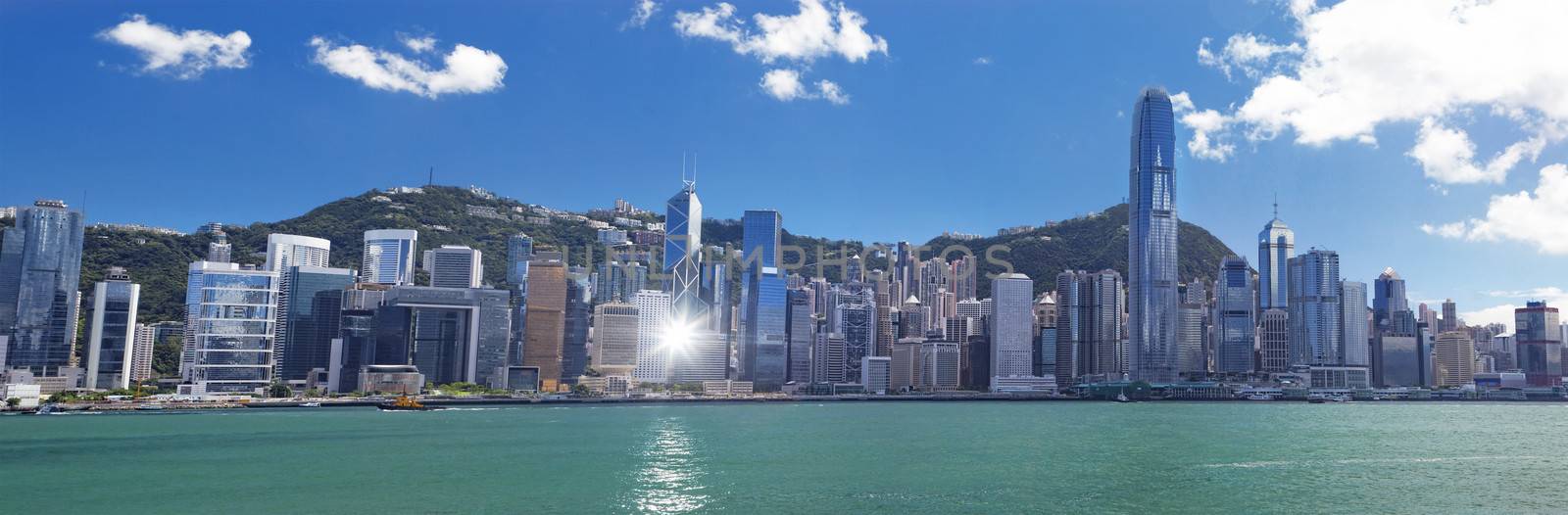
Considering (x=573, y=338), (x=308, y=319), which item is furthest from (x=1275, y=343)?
(x=308, y=319)

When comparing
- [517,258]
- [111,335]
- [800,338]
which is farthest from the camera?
[517,258]

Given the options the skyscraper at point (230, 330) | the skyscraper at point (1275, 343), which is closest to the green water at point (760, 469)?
the skyscraper at point (230, 330)

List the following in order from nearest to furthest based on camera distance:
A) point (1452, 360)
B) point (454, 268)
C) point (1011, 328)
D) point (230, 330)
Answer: point (230, 330) < point (454, 268) < point (1011, 328) < point (1452, 360)

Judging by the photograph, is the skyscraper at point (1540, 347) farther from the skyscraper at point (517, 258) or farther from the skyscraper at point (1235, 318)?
the skyscraper at point (517, 258)

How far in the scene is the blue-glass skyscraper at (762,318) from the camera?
163 m

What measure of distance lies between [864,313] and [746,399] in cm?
4581

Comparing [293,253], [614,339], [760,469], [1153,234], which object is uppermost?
[1153,234]

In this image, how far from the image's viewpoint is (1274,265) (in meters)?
195

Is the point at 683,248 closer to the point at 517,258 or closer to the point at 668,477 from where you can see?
the point at 517,258

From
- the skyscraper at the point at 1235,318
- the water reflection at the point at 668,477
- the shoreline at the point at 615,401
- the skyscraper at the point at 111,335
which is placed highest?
the skyscraper at the point at 1235,318

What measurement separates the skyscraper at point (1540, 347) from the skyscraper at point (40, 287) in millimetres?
203480

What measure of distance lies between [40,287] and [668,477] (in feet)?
353

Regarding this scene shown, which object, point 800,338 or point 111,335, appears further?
point 800,338

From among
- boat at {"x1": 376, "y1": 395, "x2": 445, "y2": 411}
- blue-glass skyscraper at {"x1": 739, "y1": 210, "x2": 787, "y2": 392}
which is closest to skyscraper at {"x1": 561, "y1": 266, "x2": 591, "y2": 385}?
blue-glass skyscraper at {"x1": 739, "y1": 210, "x2": 787, "y2": 392}
